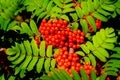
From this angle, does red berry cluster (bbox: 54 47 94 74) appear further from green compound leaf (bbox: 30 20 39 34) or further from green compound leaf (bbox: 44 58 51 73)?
green compound leaf (bbox: 30 20 39 34)

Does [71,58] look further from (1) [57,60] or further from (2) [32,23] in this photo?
(2) [32,23]

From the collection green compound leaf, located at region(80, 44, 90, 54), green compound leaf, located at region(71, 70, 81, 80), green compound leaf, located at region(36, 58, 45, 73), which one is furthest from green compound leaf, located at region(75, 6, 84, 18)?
green compound leaf, located at region(71, 70, 81, 80)

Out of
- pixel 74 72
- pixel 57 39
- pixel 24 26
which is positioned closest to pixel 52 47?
pixel 57 39

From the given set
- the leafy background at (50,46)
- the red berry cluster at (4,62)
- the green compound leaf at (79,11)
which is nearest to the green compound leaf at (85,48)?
the leafy background at (50,46)

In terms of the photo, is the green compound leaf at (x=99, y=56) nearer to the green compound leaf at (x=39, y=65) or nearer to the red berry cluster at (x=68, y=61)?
the red berry cluster at (x=68, y=61)

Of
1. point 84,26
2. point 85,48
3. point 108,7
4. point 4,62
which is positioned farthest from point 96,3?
point 4,62

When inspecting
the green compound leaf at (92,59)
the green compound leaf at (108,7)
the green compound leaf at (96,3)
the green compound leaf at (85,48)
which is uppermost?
the green compound leaf at (96,3)
